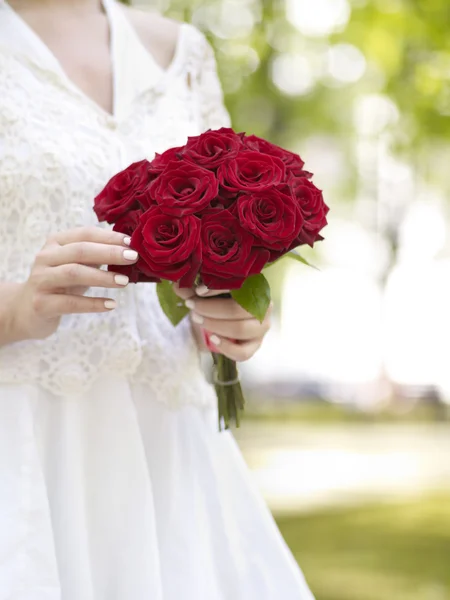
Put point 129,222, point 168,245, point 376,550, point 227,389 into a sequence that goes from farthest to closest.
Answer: point 376,550
point 227,389
point 129,222
point 168,245

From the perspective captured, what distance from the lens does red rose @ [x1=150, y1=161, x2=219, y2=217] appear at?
1628 mm

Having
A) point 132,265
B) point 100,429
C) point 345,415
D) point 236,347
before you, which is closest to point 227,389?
point 236,347

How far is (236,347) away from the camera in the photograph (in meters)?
1.89

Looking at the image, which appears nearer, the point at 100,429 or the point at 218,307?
the point at 218,307

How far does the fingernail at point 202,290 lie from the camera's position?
171cm

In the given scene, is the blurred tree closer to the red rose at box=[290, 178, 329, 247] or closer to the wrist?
the red rose at box=[290, 178, 329, 247]

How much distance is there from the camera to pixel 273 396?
34.7m

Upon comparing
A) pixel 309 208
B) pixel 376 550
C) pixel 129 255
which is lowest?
pixel 376 550

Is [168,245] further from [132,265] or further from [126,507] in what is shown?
[126,507]

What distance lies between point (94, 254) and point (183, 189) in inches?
9.3

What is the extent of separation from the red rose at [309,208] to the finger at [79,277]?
1.29 feet

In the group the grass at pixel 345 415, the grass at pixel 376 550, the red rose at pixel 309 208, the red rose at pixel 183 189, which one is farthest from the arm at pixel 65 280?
the grass at pixel 345 415

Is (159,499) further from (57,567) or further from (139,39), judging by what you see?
(139,39)

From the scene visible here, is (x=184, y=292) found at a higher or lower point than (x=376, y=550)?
higher
